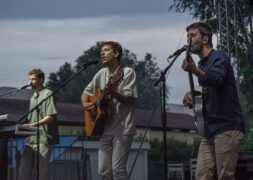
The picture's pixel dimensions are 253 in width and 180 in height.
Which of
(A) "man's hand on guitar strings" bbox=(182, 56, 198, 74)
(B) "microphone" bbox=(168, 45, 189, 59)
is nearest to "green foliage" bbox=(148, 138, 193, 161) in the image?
(B) "microphone" bbox=(168, 45, 189, 59)

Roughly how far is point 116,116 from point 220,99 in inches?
47.2

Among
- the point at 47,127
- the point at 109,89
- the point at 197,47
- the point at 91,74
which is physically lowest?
the point at 47,127

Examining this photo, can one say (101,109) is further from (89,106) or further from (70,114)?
(70,114)

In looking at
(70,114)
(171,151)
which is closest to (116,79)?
(171,151)

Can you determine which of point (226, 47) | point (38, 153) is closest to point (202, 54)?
point (38, 153)

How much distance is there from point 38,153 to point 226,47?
21.4 feet

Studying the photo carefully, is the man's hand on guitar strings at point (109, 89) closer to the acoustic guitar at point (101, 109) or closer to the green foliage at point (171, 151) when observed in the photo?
the acoustic guitar at point (101, 109)

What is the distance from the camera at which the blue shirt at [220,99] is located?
3344 mm

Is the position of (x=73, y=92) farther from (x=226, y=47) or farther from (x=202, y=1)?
(x=226, y=47)

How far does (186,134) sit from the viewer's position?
43.1m

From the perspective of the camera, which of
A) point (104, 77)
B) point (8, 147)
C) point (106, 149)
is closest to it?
point (106, 149)

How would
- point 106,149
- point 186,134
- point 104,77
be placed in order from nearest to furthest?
1. point 106,149
2. point 104,77
3. point 186,134

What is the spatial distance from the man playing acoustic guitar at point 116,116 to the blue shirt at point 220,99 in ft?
3.05

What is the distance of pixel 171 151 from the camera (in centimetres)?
2831
